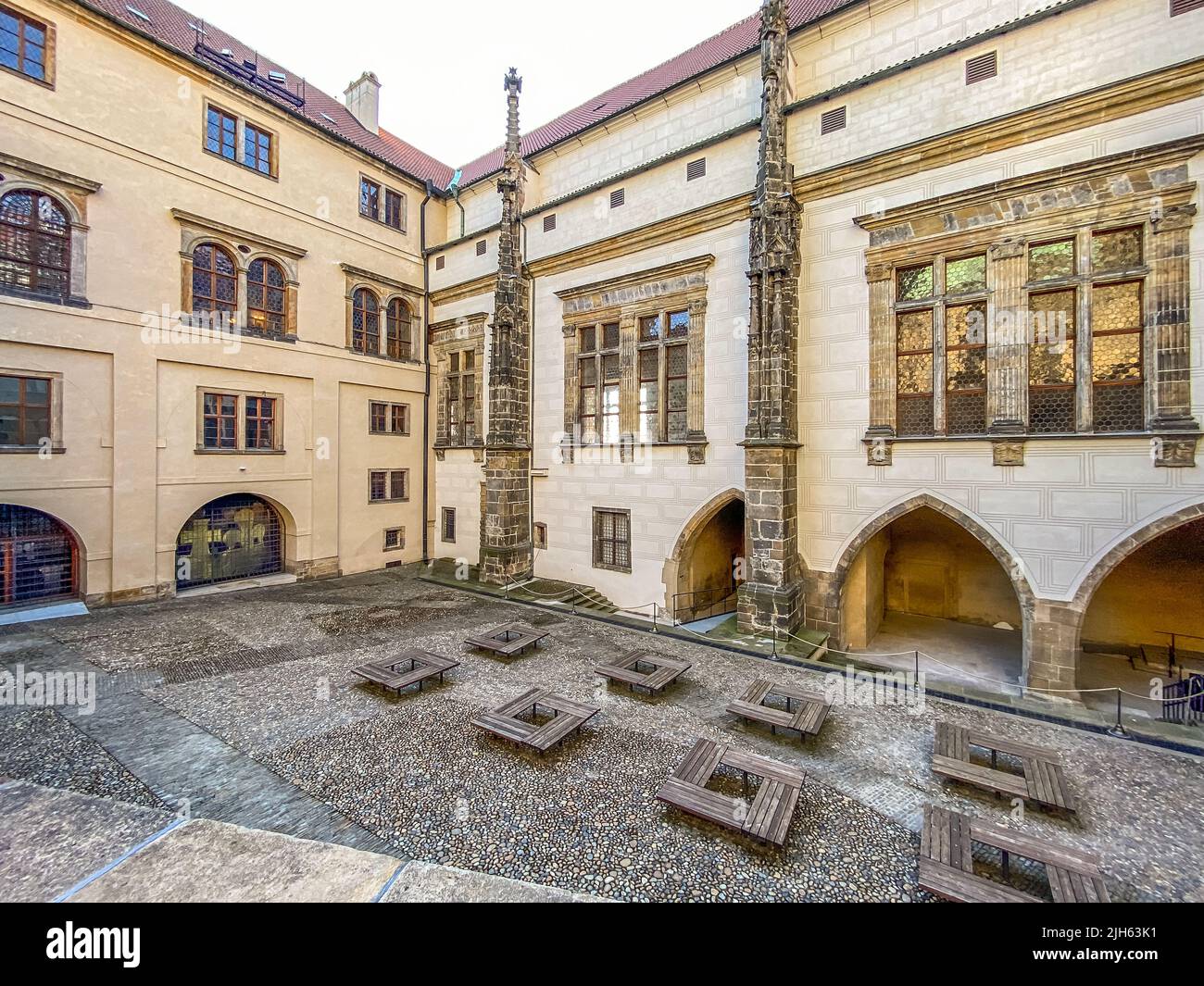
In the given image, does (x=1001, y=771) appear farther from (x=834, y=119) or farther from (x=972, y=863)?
(x=834, y=119)

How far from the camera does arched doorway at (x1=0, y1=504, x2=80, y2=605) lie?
12.3 metres

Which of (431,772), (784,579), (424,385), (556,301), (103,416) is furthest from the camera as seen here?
(424,385)

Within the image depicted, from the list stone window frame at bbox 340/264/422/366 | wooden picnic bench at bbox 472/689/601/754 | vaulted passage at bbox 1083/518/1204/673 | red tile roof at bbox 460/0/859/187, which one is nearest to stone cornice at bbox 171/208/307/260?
stone window frame at bbox 340/264/422/366

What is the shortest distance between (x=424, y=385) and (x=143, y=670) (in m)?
13.3

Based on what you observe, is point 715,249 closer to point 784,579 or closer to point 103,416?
point 784,579

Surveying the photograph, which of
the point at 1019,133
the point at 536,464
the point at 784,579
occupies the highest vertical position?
the point at 1019,133

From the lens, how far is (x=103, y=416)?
13.0 m

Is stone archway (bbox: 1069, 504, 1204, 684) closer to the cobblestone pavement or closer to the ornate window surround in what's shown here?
the ornate window surround

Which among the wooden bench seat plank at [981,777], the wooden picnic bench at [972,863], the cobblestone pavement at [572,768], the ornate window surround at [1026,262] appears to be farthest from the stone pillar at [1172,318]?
the wooden picnic bench at [972,863]

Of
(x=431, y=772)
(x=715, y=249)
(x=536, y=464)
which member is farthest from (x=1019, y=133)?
(x=431, y=772)

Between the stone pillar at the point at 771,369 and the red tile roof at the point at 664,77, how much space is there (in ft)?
9.92

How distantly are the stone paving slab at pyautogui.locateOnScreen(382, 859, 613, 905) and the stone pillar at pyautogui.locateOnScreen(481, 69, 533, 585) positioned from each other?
1176cm

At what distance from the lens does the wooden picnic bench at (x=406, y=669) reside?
8.39m

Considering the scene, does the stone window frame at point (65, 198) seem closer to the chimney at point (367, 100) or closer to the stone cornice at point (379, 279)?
the stone cornice at point (379, 279)
